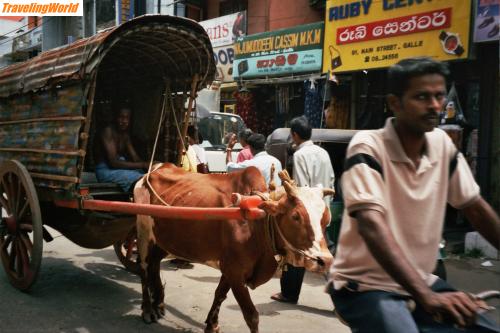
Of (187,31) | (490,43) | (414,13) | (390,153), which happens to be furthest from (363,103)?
(390,153)

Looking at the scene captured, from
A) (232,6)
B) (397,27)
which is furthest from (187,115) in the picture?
(232,6)

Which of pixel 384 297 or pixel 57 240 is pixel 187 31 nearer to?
pixel 384 297

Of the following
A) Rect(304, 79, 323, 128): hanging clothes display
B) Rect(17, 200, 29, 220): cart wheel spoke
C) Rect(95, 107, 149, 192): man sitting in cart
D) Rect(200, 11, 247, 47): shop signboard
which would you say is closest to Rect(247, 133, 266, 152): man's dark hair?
Rect(95, 107, 149, 192): man sitting in cart

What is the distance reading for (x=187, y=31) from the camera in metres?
4.86

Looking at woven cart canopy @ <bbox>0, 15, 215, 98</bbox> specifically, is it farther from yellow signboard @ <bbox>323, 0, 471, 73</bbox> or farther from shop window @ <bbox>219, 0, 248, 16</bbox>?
shop window @ <bbox>219, 0, 248, 16</bbox>

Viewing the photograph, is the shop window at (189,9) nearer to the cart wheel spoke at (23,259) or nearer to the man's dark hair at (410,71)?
the cart wheel spoke at (23,259)

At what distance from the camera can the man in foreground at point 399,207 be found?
1.78m

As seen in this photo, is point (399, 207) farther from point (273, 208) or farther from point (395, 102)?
point (273, 208)

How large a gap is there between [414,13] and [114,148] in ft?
20.2

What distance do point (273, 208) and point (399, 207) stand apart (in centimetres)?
147

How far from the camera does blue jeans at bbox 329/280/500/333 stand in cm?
171

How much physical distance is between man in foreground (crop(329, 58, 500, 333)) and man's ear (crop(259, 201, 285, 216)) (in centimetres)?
129

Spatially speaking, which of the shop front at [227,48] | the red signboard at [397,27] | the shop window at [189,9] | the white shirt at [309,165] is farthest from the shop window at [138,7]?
the white shirt at [309,165]

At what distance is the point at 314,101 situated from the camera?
1108 centimetres
